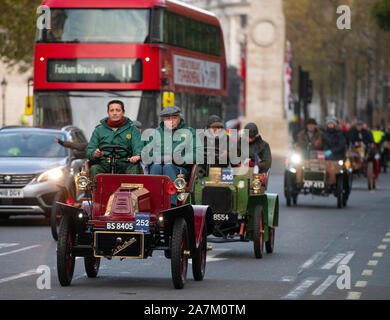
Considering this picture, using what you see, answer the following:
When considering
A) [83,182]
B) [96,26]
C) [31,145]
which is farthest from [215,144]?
[96,26]

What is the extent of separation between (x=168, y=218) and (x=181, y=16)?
16463 millimetres

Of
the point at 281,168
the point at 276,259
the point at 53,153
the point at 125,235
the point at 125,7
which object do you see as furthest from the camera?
the point at 281,168

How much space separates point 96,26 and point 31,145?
6.10m

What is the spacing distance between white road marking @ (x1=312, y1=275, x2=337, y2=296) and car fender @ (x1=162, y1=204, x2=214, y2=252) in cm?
120

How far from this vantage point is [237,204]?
1409cm

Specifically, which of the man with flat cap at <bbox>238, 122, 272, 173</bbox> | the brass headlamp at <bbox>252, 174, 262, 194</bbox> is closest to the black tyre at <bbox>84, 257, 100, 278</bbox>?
the brass headlamp at <bbox>252, 174, 262, 194</bbox>

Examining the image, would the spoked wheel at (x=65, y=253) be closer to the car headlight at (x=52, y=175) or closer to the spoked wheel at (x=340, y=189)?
the car headlight at (x=52, y=175)

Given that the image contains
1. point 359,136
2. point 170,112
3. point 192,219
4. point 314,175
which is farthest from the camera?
point 359,136

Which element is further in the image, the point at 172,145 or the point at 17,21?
the point at 17,21

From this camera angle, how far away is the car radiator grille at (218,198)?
14.0 m

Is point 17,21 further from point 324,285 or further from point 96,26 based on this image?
point 324,285

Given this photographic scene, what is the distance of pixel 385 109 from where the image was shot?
123875 millimetres
